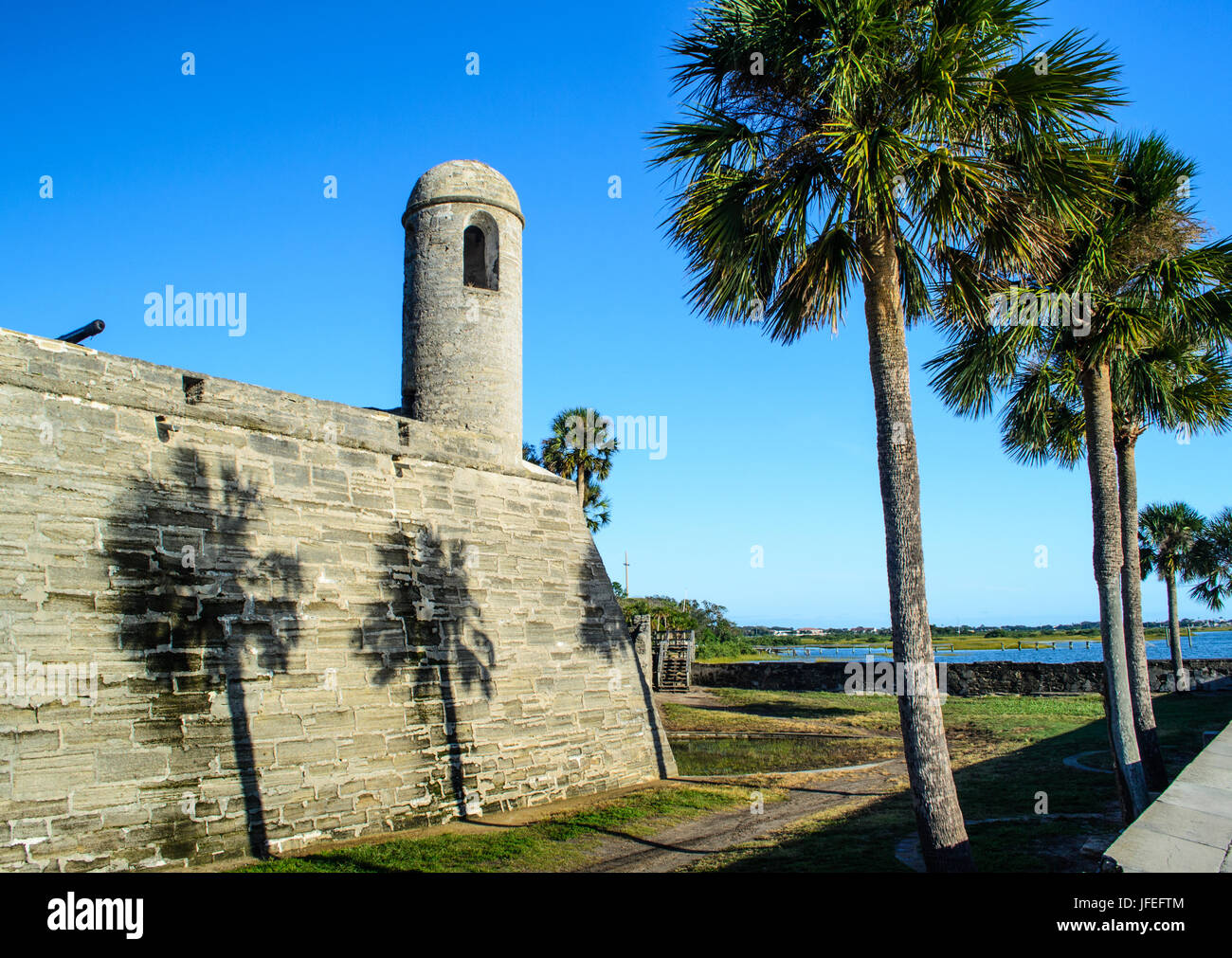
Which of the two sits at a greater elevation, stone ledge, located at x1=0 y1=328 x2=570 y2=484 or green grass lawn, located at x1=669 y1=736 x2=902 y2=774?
stone ledge, located at x1=0 y1=328 x2=570 y2=484

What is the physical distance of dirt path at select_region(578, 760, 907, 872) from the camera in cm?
872

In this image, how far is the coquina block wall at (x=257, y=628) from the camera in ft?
24.8

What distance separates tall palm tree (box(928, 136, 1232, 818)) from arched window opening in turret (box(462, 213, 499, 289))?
7.96 metres

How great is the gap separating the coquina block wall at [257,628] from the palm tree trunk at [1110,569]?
7028 millimetres

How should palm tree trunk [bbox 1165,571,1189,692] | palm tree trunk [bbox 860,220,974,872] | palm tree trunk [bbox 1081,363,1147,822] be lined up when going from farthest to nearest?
palm tree trunk [bbox 1165,571,1189,692] → palm tree trunk [bbox 1081,363,1147,822] → palm tree trunk [bbox 860,220,974,872]

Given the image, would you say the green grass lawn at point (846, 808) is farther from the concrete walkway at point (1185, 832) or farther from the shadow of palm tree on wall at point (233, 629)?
the concrete walkway at point (1185, 832)

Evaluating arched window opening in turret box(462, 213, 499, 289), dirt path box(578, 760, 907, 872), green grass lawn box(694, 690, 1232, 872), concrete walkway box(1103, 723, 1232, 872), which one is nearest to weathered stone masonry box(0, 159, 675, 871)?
A: dirt path box(578, 760, 907, 872)

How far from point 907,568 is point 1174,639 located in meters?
26.2

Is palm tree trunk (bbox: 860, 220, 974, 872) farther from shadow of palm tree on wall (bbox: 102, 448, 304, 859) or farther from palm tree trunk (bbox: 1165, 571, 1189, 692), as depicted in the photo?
palm tree trunk (bbox: 1165, 571, 1189, 692)

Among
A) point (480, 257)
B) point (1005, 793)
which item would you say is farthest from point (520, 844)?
point (480, 257)

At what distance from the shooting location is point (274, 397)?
34.0 ft

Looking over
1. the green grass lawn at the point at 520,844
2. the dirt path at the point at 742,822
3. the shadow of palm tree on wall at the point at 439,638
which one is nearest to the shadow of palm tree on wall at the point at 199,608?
the green grass lawn at the point at 520,844

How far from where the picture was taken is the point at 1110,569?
1002 cm
